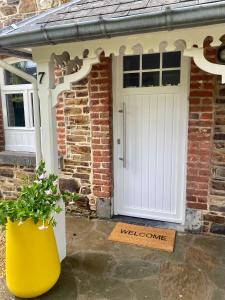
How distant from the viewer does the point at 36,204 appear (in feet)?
7.91

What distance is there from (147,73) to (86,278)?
2.63 metres

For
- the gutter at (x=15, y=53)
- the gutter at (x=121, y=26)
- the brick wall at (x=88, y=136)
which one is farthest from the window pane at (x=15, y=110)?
the gutter at (x=121, y=26)

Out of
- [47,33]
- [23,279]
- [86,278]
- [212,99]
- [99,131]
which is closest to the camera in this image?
[47,33]

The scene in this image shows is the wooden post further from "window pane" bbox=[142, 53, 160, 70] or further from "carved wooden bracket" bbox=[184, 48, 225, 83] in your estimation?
"window pane" bbox=[142, 53, 160, 70]

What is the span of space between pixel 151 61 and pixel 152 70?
127mm

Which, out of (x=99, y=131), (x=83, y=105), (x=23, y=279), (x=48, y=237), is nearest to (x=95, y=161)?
(x=99, y=131)

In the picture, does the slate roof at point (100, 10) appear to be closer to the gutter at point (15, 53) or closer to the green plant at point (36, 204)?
the gutter at point (15, 53)

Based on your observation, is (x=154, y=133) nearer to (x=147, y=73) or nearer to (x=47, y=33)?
(x=147, y=73)

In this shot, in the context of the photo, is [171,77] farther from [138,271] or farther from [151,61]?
[138,271]

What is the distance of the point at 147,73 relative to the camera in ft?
11.9

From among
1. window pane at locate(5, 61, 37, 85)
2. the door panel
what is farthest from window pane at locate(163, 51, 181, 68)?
window pane at locate(5, 61, 37, 85)

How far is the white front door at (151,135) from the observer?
353 cm

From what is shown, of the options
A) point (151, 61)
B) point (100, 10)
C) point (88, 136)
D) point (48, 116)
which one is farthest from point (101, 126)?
point (100, 10)

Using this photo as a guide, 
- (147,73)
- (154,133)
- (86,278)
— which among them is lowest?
(86,278)
